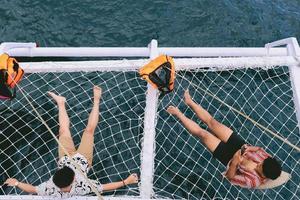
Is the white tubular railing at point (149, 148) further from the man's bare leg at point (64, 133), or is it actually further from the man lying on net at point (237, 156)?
the man's bare leg at point (64, 133)

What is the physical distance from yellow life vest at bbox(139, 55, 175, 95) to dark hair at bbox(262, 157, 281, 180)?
197cm

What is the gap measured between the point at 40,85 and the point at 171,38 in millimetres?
3025

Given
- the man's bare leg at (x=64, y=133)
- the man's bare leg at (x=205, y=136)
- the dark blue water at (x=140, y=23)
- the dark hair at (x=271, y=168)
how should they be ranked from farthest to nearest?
the dark blue water at (x=140, y=23) → the man's bare leg at (x=64, y=133) → the man's bare leg at (x=205, y=136) → the dark hair at (x=271, y=168)

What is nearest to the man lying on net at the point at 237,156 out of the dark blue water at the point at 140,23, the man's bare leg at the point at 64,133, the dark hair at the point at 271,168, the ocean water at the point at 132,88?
the dark hair at the point at 271,168

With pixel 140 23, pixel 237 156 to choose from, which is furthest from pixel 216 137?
pixel 140 23

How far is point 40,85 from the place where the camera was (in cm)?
891

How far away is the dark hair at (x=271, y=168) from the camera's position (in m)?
5.94

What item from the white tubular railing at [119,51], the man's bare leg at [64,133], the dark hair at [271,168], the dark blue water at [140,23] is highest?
the dark blue water at [140,23]

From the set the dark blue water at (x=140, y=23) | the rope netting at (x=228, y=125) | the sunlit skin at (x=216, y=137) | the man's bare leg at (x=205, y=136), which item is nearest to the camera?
the sunlit skin at (x=216, y=137)

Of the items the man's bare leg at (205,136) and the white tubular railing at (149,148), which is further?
the man's bare leg at (205,136)

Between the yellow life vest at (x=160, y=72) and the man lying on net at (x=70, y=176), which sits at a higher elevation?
the yellow life vest at (x=160, y=72)

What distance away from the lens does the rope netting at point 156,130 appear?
7.84 m

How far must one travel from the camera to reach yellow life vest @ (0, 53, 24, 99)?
6911 millimetres

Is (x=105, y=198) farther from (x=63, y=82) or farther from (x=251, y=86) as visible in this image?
(x=251, y=86)
